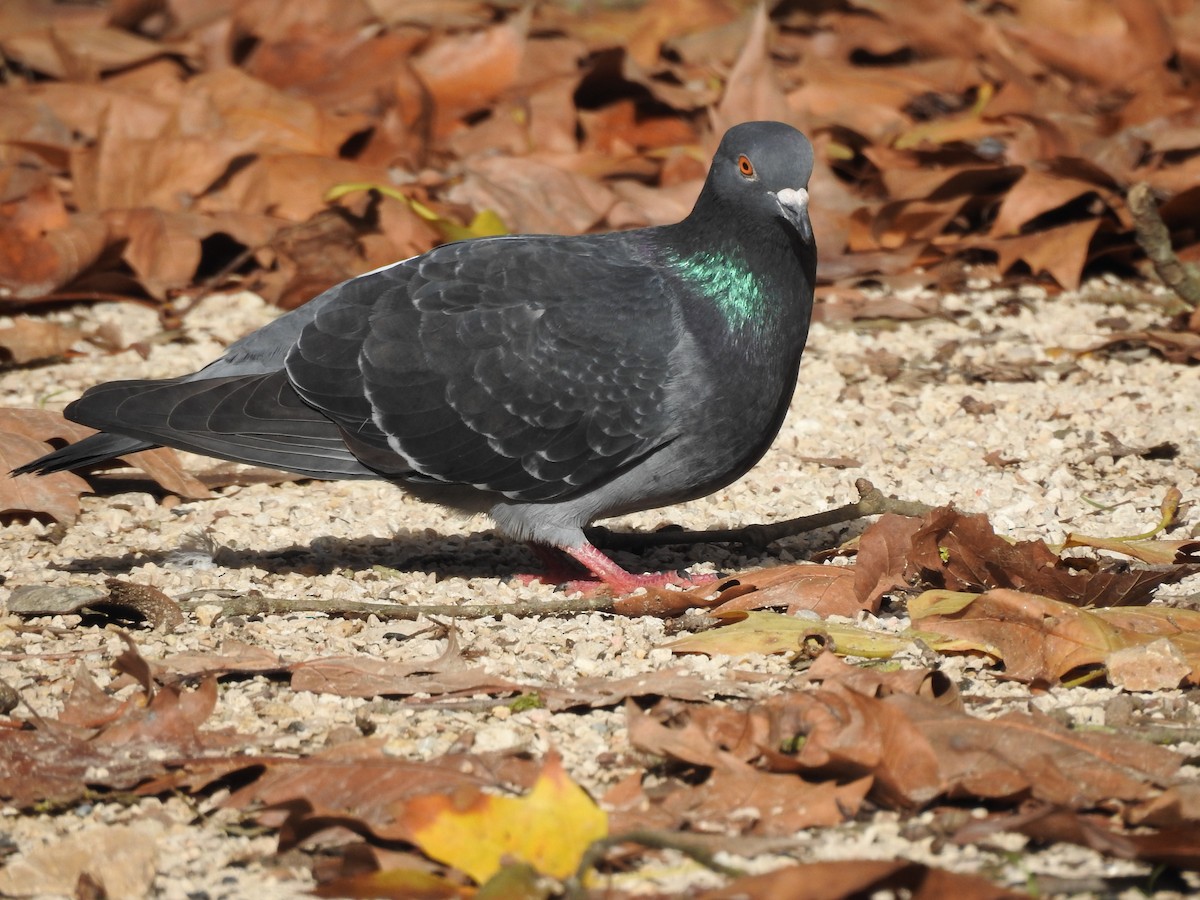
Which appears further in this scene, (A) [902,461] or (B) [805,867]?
(A) [902,461]

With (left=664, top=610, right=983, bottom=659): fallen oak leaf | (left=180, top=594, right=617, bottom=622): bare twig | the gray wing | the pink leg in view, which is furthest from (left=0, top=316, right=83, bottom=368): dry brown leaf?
(left=664, top=610, right=983, bottom=659): fallen oak leaf

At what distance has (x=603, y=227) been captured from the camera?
7406 mm

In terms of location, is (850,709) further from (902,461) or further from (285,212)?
(285,212)

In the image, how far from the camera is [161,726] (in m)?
3.36

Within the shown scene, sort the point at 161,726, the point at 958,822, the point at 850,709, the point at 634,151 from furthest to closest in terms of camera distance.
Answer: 1. the point at 634,151
2. the point at 161,726
3. the point at 850,709
4. the point at 958,822

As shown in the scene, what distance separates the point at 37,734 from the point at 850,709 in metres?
1.79

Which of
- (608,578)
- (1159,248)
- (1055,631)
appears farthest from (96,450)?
(1159,248)

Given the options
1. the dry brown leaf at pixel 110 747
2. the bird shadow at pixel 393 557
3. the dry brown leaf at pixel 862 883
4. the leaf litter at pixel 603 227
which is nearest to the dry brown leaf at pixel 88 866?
the leaf litter at pixel 603 227

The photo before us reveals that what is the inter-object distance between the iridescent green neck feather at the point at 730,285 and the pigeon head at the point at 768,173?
170 mm

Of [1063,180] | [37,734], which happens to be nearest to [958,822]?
[37,734]

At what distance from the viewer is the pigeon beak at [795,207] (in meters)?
4.60

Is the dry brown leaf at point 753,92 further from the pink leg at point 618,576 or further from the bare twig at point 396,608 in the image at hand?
the bare twig at point 396,608

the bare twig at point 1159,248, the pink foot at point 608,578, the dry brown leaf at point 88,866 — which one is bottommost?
the pink foot at point 608,578

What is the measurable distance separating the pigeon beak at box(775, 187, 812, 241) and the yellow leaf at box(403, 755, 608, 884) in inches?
91.0
